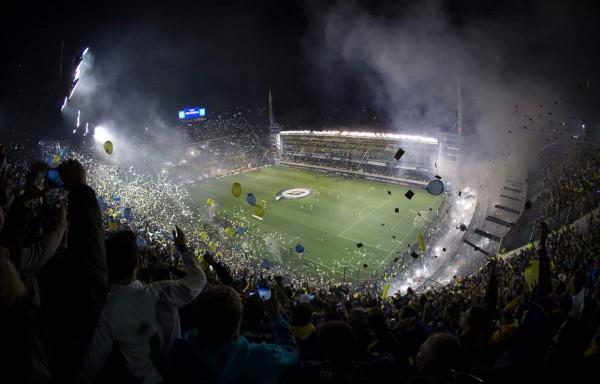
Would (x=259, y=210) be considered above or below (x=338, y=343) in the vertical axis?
below

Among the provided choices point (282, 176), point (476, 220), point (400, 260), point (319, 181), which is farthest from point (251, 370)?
point (282, 176)

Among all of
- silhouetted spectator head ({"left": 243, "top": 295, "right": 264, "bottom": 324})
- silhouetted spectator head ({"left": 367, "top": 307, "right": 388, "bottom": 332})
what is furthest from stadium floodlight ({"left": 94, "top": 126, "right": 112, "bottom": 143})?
silhouetted spectator head ({"left": 367, "top": 307, "right": 388, "bottom": 332})

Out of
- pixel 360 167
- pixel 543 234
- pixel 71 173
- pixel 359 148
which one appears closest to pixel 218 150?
pixel 359 148

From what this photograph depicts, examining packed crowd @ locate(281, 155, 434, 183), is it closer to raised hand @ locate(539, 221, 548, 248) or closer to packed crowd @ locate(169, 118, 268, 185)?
packed crowd @ locate(169, 118, 268, 185)

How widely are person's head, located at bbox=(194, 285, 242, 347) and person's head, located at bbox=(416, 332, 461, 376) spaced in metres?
1.20

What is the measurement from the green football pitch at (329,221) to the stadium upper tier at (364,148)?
5.91m

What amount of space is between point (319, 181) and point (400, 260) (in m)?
23.9

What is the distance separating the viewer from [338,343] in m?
2.00

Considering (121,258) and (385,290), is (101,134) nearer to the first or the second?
(385,290)

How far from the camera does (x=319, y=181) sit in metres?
43.9

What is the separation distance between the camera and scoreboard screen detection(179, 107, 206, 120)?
2683 inches

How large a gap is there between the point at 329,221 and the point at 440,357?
27.1 metres

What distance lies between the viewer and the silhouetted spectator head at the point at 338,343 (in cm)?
200

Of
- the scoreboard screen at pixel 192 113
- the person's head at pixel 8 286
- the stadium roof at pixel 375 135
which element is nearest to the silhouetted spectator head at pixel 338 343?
the person's head at pixel 8 286
